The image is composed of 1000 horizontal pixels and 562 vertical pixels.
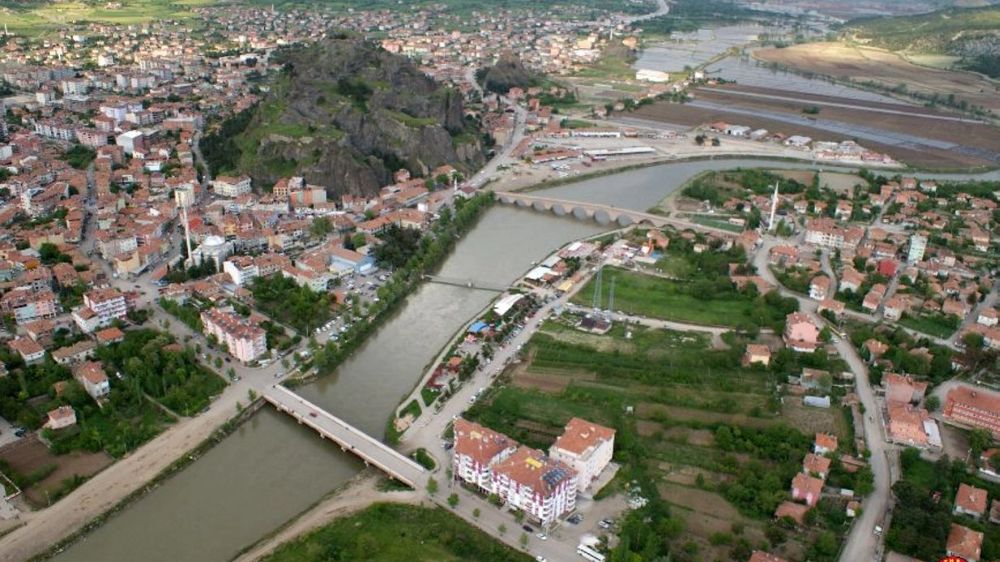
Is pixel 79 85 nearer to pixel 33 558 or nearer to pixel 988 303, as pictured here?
pixel 33 558

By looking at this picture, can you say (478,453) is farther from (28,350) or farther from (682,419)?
(28,350)

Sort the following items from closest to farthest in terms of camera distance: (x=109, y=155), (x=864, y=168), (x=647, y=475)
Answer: (x=647, y=475)
(x=109, y=155)
(x=864, y=168)

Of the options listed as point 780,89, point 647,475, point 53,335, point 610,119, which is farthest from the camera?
point 780,89

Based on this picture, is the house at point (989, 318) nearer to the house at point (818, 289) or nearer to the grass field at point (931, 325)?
the grass field at point (931, 325)

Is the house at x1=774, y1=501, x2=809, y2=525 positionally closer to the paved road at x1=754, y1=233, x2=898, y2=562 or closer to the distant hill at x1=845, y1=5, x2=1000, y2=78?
the paved road at x1=754, y1=233, x2=898, y2=562

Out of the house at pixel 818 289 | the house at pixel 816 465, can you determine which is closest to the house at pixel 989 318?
the house at pixel 818 289

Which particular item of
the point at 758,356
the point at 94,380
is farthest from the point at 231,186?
the point at 758,356

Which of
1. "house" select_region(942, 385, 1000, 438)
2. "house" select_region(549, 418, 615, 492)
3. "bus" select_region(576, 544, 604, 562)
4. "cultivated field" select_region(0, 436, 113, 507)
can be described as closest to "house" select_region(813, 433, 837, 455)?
"house" select_region(942, 385, 1000, 438)

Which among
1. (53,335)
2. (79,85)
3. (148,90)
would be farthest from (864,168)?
(79,85)
